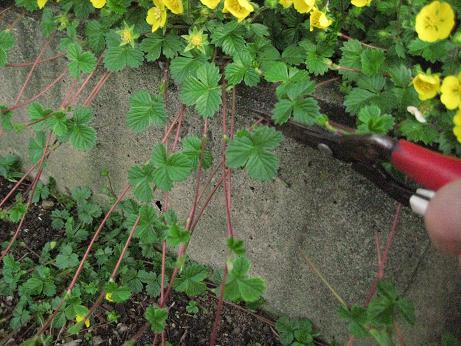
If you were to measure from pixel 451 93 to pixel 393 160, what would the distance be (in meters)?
0.17

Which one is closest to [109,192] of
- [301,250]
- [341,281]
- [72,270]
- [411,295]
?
[72,270]

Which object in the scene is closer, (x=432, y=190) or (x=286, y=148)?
(x=432, y=190)

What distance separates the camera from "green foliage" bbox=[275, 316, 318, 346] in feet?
5.60

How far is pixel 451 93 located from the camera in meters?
1.09

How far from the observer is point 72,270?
75.9 inches

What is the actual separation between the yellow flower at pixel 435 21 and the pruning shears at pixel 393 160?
0.22 meters

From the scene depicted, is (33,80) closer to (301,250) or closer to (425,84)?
(301,250)

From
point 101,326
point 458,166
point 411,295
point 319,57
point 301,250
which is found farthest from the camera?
point 101,326

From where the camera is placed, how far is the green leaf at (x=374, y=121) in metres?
1.15

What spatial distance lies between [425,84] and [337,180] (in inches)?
14.0

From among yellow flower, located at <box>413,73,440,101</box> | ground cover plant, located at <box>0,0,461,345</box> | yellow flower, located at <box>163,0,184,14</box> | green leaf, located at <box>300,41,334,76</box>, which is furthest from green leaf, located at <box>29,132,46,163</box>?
yellow flower, located at <box>413,73,440,101</box>

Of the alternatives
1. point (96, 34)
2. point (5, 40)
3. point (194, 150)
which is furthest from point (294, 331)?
point (5, 40)

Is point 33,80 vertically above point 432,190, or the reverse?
point 432,190

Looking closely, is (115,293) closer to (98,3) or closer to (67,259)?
(67,259)
